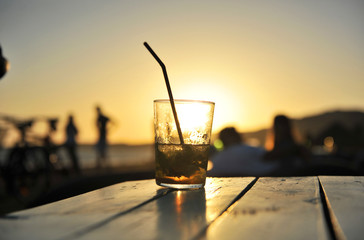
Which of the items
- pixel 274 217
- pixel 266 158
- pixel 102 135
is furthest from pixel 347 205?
pixel 102 135

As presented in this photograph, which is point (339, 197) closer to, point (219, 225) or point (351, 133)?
point (219, 225)

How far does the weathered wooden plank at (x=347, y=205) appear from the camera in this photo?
651 mm

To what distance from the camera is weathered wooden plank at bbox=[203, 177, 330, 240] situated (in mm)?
633

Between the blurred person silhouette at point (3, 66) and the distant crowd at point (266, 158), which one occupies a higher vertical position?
the blurred person silhouette at point (3, 66)

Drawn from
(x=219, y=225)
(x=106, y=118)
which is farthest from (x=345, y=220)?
(x=106, y=118)

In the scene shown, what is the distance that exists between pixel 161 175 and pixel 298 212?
0.57 meters

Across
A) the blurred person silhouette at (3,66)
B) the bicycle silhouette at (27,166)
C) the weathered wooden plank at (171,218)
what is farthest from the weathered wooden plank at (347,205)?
the bicycle silhouette at (27,166)

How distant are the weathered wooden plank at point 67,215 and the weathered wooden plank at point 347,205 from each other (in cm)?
46

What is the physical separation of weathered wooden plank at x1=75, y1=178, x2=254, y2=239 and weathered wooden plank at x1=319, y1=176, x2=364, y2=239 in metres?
0.24

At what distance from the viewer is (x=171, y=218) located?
0.78 meters

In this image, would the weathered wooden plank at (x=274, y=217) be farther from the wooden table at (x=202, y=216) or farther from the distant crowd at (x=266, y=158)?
the distant crowd at (x=266, y=158)

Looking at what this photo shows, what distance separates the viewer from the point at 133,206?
934mm

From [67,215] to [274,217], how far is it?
45 cm

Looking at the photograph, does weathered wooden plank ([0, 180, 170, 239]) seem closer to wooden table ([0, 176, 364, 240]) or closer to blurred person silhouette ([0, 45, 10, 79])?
wooden table ([0, 176, 364, 240])
